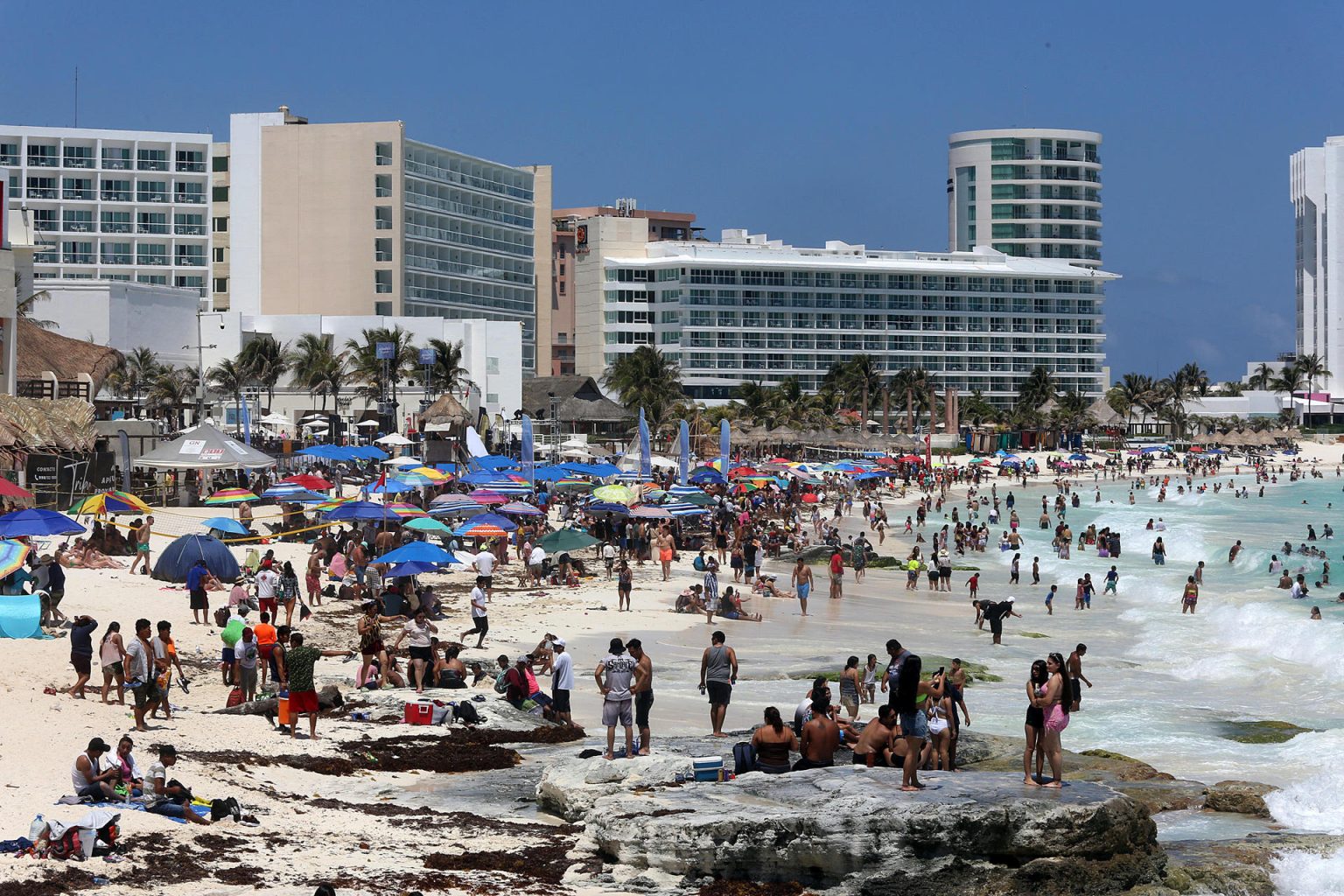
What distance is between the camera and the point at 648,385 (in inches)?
3748

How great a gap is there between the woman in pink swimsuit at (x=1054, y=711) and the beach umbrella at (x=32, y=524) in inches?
607

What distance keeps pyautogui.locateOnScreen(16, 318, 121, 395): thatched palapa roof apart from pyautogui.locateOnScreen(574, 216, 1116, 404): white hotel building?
7963cm

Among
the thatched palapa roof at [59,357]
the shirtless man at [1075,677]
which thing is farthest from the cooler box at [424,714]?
the thatched palapa roof at [59,357]

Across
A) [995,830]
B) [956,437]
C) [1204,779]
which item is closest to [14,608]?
[995,830]

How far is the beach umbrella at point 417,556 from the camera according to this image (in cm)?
2436

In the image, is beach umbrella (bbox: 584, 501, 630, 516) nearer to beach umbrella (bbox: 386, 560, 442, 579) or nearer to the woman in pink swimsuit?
beach umbrella (bbox: 386, 560, 442, 579)

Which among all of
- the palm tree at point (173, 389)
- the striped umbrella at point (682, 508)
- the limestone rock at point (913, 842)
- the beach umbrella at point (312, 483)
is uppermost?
the palm tree at point (173, 389)

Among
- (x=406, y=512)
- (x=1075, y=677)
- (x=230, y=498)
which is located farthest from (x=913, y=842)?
(x=230, y=498)

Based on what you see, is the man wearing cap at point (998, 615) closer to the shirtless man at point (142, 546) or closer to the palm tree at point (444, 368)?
the shirtless man at point (142, 546)

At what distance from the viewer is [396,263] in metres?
91.6

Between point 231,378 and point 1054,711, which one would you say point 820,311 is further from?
point 1054,711

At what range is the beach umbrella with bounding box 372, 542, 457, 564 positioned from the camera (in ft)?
79.9

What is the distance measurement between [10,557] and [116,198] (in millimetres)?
81089

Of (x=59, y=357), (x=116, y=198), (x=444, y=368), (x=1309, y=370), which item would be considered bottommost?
(x=59, y=357)
